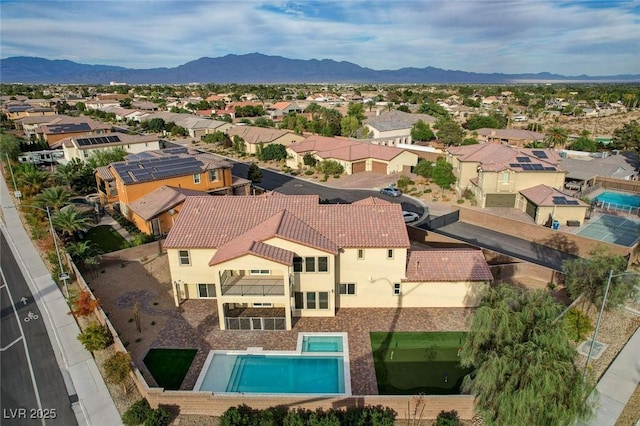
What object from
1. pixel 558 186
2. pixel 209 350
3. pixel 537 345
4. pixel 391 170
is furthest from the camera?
pixel 391 170

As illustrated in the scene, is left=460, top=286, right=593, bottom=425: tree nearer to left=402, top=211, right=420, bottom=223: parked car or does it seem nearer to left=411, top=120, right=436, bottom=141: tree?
left=402, top=211, right=420, bottom=223: parked car

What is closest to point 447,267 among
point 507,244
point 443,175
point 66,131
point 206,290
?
point 507,244

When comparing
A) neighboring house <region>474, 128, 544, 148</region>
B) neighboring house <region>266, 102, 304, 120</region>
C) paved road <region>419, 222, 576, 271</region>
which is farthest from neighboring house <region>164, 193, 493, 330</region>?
Result: neighboring house <region>266, 102, 304, 120</region>

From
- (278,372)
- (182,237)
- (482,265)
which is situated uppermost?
(182,237)

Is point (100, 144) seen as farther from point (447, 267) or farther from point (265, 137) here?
point (447, 267)

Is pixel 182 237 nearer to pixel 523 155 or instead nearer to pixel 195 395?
pixel 195 395

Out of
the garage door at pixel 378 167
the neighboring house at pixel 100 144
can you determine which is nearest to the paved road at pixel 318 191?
the garage door at pixel 378 167

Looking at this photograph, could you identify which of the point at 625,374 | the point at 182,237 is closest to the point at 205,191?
the point at 182,237

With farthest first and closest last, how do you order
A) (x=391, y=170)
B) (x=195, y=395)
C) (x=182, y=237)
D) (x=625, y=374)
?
(x=391, y=170)
(x=182, y=237)
(x=625, y=374)
(x=195, y=395)

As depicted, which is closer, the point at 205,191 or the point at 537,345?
the point at 537,345
